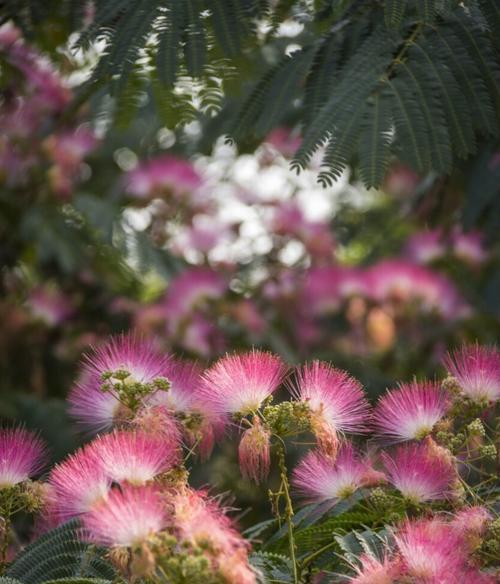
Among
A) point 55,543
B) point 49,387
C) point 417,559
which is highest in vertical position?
point 417,559

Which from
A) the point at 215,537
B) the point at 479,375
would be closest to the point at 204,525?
the point at 215,537

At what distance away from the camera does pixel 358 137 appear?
2.55 meters

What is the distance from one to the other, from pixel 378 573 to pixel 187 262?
145 inches

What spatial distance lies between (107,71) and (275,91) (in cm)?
53

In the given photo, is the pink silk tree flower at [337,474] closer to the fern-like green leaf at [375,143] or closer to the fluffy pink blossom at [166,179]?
the fern-like green leaf at [375,143]

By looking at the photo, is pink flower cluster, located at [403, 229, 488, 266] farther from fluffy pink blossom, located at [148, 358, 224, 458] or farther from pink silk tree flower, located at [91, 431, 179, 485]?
pink silk tree flower, located at [91, 431, 179, 485]

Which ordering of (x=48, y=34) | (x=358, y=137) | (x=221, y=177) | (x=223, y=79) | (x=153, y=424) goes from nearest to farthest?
(x=153, y=424) → (x=358, y=137) → (x=223, y=79) → (x=48, y=34) → (x=221, y=177)

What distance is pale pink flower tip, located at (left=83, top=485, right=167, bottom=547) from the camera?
5.07ft

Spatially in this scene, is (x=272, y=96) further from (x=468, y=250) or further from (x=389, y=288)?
(x=468, y=250)

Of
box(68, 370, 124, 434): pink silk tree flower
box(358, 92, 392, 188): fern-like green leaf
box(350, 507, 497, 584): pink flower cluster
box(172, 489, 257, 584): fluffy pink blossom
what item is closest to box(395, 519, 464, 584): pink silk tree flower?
box(350, 507, 497, 584): pink flower cluster

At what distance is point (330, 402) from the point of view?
6.33ft

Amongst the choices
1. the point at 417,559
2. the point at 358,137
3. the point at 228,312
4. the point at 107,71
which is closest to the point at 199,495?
the point at 417,559

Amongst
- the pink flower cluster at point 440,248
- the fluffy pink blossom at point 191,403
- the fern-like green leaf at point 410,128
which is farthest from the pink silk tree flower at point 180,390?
the pink flower cluster at point 440,248

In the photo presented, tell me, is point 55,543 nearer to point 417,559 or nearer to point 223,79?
point 417,559
